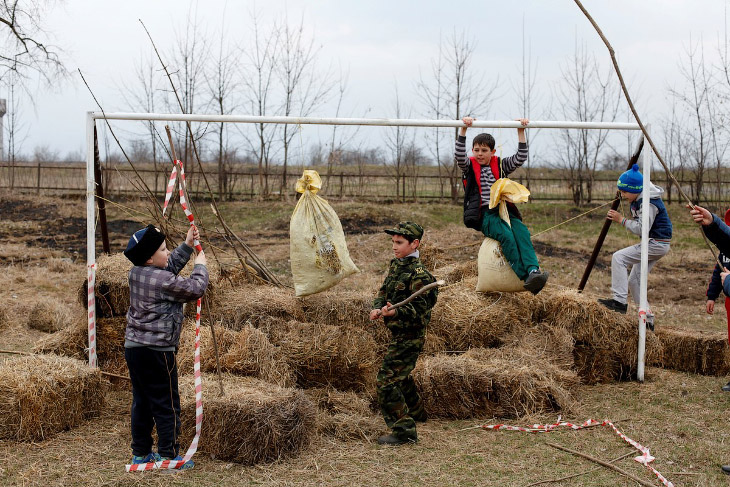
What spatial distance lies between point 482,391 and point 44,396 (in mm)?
3255

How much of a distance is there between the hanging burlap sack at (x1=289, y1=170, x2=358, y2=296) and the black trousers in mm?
1814

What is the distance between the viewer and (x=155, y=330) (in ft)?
14.1

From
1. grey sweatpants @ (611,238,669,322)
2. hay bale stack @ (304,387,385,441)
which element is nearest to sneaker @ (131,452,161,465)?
hay bale stack @ (304,387,385,441)

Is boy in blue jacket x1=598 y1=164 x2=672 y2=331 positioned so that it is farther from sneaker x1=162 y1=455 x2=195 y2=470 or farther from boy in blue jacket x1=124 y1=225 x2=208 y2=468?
sneaker x1=162 y1=455 x2=195 y2=470

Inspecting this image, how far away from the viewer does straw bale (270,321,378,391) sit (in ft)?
19.0

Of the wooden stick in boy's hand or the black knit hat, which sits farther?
the wooden stick in boy's hand

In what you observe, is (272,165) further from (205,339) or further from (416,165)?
(205,339)

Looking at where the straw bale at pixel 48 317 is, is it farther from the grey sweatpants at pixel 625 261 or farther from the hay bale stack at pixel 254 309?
the grey sweatpants at pixel 625 261

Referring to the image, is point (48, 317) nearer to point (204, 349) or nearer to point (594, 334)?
point (204, 349)

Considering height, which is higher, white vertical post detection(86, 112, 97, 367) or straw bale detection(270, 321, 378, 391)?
white vertical post detection(86, 112, 97, 367)

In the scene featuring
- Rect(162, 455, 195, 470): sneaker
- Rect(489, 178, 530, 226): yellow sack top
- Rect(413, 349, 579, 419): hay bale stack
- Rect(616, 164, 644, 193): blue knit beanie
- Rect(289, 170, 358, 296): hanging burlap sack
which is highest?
Rect(616, 164, 644, 193): blue knit beanie

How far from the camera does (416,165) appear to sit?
25.0 meters

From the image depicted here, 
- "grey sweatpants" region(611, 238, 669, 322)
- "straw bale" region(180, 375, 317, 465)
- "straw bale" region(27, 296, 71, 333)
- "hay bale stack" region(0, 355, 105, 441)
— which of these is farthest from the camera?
"straw bale" region(27, 296, 71, 333)

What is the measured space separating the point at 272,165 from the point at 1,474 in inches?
784
